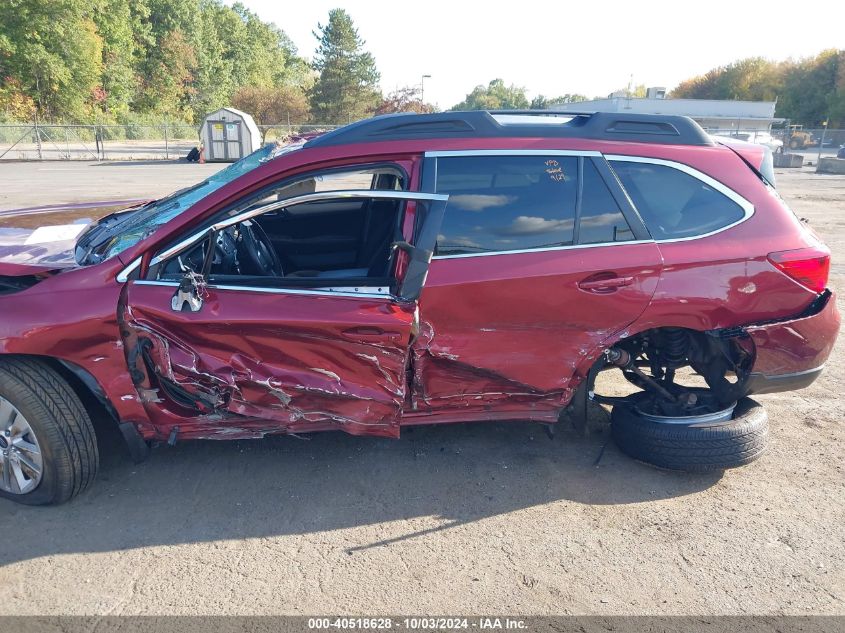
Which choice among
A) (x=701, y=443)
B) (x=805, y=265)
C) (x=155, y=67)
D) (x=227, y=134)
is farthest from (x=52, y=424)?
(x=155, y=67)

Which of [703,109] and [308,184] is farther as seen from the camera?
[703,109]

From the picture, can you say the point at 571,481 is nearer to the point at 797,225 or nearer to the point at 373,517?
the point at 373,517

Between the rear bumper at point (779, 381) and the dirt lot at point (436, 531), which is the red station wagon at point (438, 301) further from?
the dirt lot at point (436, 531)

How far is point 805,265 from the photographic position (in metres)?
3.21

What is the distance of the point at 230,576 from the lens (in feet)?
8.66

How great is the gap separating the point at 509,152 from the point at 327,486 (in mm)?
2039

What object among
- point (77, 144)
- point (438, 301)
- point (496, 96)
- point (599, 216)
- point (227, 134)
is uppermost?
point (496, 96)

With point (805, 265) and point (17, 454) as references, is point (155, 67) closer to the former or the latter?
point (17, 454)

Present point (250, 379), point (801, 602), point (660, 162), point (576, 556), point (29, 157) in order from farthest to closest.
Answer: point (29, 157)
point (660, 162)
point (250, 379)
point (576, 556)
point (801, 602)

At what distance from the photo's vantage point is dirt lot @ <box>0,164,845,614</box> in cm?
255

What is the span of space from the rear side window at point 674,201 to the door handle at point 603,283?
1.08 feet

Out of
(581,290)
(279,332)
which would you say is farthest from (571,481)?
(279,332)

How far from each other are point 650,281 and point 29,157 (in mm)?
36384

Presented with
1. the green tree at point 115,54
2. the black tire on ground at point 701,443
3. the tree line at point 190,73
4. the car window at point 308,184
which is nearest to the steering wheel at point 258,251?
the car window at point 308,184
